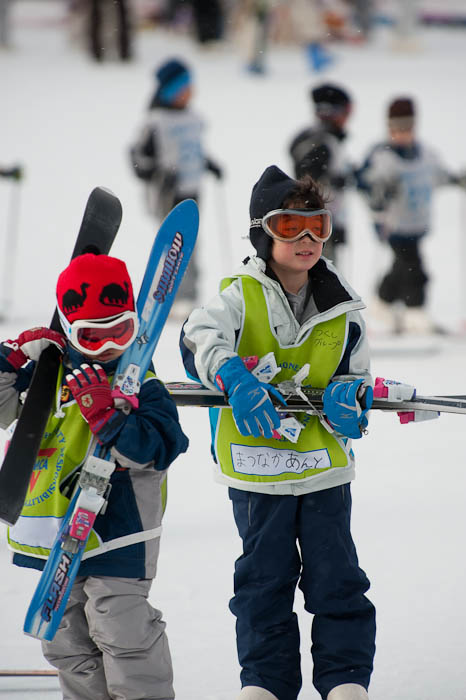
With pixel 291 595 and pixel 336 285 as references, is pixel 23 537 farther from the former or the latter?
pixel 336 285

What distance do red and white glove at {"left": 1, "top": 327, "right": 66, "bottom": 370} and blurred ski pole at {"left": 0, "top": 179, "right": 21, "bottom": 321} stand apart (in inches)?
223

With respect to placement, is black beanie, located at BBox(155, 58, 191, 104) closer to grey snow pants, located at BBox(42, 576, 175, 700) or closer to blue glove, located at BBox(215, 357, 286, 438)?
blue glove, located at BBox(215, 357, 286, 438)

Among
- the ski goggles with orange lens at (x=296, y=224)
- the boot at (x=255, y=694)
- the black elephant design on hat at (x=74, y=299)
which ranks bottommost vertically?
the boot at (x=255, y=694)

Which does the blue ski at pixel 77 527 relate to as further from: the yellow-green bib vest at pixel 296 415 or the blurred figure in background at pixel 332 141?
the blurred figure in background at pixel 332 141

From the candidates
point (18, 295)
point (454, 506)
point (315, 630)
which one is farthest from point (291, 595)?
Result: point (18, 295)

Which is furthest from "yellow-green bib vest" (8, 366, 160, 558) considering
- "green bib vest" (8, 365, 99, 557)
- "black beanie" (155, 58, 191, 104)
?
"black beanie" (155, 58, 191, 104)

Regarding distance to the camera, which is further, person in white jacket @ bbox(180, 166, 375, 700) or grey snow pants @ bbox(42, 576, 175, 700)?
person in white jacket @ bbox(180, 166, 375, 700)

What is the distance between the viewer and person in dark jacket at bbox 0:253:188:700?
2.34m

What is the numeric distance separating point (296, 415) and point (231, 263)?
8.17 metres

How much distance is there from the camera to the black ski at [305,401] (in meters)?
2.46

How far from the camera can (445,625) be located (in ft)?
10.3

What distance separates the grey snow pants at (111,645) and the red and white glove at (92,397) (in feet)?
1.18

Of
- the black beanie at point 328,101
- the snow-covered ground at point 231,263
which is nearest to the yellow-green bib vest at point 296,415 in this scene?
the snow-covered ground at point 231,263

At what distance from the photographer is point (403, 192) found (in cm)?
746
